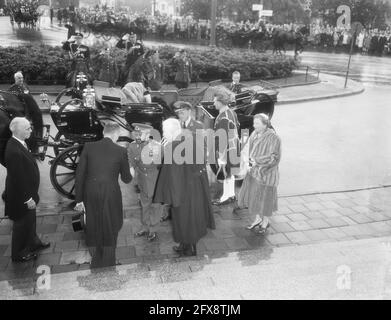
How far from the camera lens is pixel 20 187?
469 cm

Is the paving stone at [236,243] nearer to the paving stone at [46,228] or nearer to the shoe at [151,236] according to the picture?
the shoe at [151,236]

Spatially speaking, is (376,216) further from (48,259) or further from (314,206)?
(48,259)

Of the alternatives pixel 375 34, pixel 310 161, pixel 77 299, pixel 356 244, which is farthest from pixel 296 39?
pixel 77 299

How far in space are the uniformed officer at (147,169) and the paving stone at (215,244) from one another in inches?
28.4

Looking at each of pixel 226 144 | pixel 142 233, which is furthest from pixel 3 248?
pixel 226 144

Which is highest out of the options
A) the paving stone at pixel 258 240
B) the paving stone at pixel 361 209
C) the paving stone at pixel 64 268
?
the paving stone at pixel 361 209

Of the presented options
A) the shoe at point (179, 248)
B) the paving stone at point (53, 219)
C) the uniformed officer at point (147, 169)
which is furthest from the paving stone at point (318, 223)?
the paving stone at point (53, 219)

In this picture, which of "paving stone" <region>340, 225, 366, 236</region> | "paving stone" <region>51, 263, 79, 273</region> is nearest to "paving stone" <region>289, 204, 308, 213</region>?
"paving stone" <region>340, 225, 366, 236</region>

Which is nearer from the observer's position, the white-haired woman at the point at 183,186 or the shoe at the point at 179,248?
the white-haired woman at the point at 183,186

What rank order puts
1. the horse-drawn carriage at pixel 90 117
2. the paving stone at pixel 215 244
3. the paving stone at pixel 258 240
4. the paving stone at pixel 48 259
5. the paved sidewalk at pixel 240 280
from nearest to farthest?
the paved sidewalk at pixel 240 280
the paving stone at pixel 48 259
the paving stone at pixel 215 244
the paving stone at pixel 258 240
the horse-drawn carriage at pixel 90 117

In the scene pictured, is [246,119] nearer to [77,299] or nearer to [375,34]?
[77,299]

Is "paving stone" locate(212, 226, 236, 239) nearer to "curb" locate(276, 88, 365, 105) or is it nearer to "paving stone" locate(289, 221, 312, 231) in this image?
"paving stone" locate(289, 221, 312, 231)

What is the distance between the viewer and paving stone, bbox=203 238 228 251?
5.48 m

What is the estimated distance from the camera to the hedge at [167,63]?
15.1m
